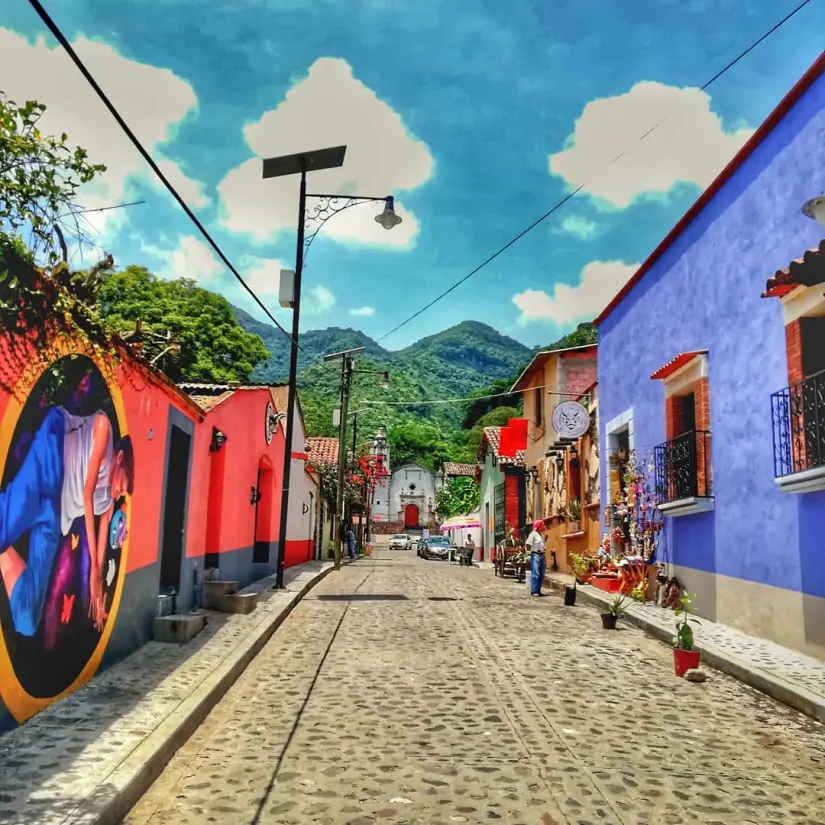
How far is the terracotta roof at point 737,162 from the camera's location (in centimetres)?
884

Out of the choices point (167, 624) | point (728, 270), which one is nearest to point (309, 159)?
point (728, 270)

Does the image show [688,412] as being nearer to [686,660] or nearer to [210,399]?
[686,660]

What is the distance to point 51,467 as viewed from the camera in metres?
5.58

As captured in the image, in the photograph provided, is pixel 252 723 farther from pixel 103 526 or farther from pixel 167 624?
pixel 167 624

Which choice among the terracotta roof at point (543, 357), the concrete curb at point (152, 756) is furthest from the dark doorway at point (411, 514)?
the concrete curb at point (152, 756)

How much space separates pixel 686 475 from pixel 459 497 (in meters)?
62.2

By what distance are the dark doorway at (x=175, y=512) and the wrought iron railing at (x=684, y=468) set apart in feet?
24.5

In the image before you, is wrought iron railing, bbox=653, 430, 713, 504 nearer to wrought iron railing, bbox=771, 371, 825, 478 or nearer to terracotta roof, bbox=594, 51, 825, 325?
wrought iron railing, bbox=771, 371, 825, 478

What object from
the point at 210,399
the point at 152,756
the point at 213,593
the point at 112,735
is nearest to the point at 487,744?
the point at 152,756

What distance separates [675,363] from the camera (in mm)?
12094

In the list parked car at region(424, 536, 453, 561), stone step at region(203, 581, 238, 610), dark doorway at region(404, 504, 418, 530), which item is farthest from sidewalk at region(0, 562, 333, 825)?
dark doorway at region(404, 504, 418, 530)

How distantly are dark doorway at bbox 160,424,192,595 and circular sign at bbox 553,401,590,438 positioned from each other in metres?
11.0

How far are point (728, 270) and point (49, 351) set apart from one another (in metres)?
9.23

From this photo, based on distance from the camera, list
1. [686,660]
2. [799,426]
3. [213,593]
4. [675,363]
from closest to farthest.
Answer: [686,660] < [799,426] < [213,593] < [675,363]
